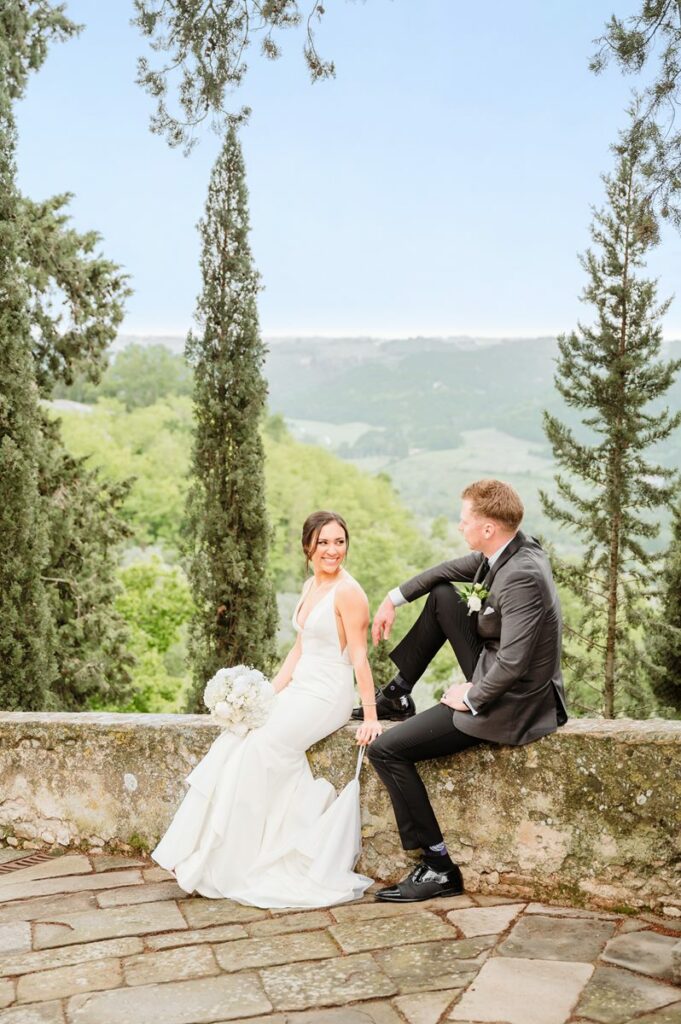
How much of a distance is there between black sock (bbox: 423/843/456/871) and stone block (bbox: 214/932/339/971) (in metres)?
0.53

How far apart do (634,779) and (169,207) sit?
9180 centimetres

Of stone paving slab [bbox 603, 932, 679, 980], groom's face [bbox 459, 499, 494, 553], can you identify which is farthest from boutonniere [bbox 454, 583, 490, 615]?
stone paving slab [bbox 603, 932, 679, 980]

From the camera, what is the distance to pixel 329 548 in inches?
167

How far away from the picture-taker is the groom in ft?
12.2

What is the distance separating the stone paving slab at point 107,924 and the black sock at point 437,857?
3.09ft

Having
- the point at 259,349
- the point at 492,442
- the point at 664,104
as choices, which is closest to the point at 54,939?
the point at 664,104

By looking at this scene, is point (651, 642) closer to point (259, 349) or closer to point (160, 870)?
point (259, 349)

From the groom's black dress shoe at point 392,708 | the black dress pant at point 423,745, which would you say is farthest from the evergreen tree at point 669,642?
the black dress pant at point 423,745

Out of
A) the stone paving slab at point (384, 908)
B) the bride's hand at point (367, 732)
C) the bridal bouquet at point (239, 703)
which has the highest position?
the bridal bouquet at point (239, 703)

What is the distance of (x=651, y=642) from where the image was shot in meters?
17.8

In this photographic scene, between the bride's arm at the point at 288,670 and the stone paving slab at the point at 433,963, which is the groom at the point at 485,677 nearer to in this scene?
the stone paving slab at the point at 433,963

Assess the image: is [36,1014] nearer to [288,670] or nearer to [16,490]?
[288,670]

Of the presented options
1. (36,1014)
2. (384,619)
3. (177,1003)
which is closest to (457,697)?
(384,619)

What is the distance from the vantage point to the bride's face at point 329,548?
425cm
